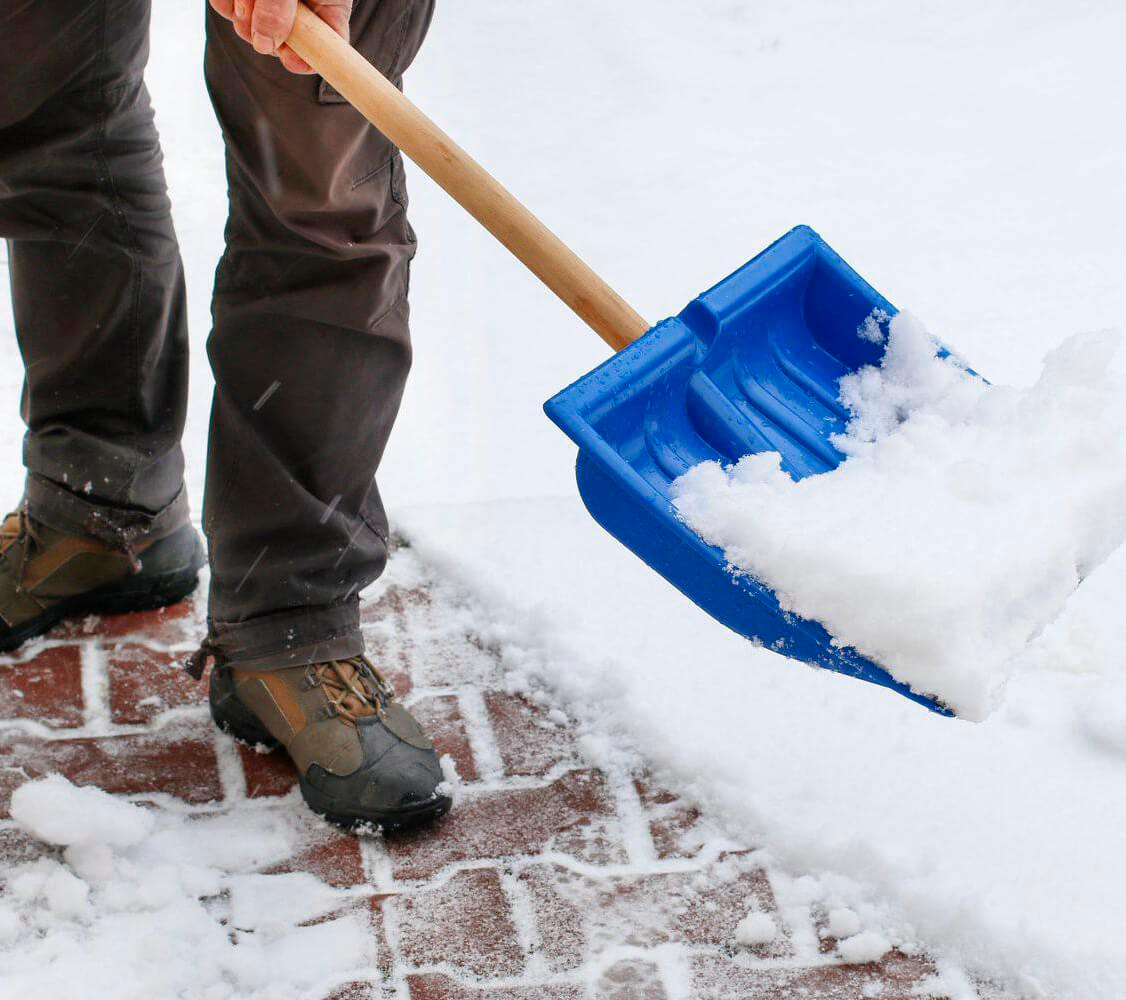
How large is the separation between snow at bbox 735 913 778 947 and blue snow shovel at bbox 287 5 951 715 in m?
0.39

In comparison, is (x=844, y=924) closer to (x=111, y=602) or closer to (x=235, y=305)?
(x=235, y=305)

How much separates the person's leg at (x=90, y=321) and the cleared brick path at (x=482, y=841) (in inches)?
4.5

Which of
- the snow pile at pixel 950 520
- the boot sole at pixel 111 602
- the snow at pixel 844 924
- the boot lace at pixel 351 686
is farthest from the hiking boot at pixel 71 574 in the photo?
the snow at pixel 844 924

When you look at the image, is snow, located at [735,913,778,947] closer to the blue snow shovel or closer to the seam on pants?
the blue snow shovel

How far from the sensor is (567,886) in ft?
6.37

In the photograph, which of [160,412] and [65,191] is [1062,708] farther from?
[65,191]

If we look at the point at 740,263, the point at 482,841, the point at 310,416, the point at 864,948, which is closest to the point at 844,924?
the point at 864,948

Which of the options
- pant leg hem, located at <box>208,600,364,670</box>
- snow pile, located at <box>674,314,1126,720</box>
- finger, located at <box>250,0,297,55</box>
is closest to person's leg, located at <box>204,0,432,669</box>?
pant leg hem, located at <box>208,600,364,670</box>

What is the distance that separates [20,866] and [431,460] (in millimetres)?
1217

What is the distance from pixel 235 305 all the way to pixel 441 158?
46 cm

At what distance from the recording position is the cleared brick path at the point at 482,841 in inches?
71.2

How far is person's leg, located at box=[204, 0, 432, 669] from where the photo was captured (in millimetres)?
1858

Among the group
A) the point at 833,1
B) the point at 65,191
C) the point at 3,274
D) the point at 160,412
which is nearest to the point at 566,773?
the point at 160,412

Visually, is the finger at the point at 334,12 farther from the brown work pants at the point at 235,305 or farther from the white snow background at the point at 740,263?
the white snow background at the point at 740,263
